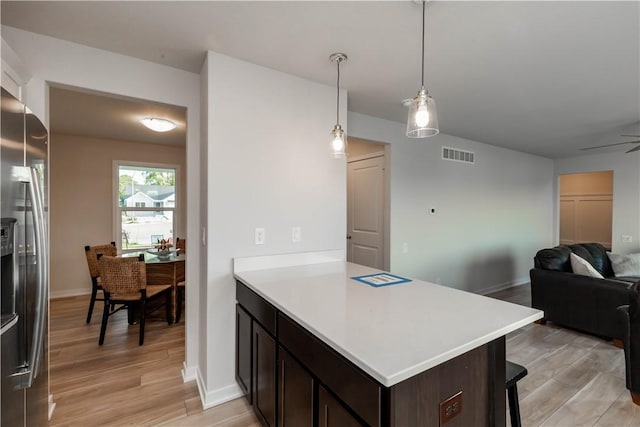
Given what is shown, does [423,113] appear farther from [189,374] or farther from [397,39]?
[189,374]

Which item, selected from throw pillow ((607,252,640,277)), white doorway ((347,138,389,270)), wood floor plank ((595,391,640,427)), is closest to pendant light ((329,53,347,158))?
white doorway ((347,138,389,270))

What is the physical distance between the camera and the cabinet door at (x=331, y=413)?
1.04m

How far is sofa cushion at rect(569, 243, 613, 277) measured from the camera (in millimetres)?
3770

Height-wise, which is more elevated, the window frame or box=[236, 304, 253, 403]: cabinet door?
the window frame

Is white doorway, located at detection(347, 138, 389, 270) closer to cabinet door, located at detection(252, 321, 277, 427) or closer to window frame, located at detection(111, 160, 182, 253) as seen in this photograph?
cabinet door, located at detection(252, 321, 277, 427)

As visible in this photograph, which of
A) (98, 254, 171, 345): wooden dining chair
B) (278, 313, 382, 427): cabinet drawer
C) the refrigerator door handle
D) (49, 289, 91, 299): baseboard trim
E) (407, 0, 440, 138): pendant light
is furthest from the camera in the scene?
(49, 289, 91, 299): baseboard trim

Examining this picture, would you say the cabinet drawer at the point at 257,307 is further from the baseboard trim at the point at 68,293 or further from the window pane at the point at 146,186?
the baseboard trim at the point at 68,293

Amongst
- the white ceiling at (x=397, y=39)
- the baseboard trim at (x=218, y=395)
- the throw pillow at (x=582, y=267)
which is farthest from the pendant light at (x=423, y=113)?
the throw pillow at (x=582, y=267)

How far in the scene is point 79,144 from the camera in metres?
4.63

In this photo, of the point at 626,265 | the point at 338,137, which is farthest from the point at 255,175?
the point at 626,265

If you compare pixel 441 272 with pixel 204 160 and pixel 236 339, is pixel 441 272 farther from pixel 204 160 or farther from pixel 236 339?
pixel 204 160

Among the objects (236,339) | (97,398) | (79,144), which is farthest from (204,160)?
(79,144)

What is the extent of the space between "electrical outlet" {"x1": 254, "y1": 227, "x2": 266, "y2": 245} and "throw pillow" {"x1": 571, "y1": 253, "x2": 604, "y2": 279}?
144 inches

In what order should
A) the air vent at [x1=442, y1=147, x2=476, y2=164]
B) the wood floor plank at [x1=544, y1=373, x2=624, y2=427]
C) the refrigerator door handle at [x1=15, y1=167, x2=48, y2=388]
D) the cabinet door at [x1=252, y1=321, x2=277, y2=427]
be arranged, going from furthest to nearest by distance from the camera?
the air vent at [x1=442, y1=147, x2=476, y2=164]
the wood floor plank at [x1=544, y1=373, x2=624, y2=427]
the cabinet door at [x1=252, y1=321, x2=277, y2=427]
the refrigerator door handle at [x1=15, y1=167, x2=48, y2=388]
